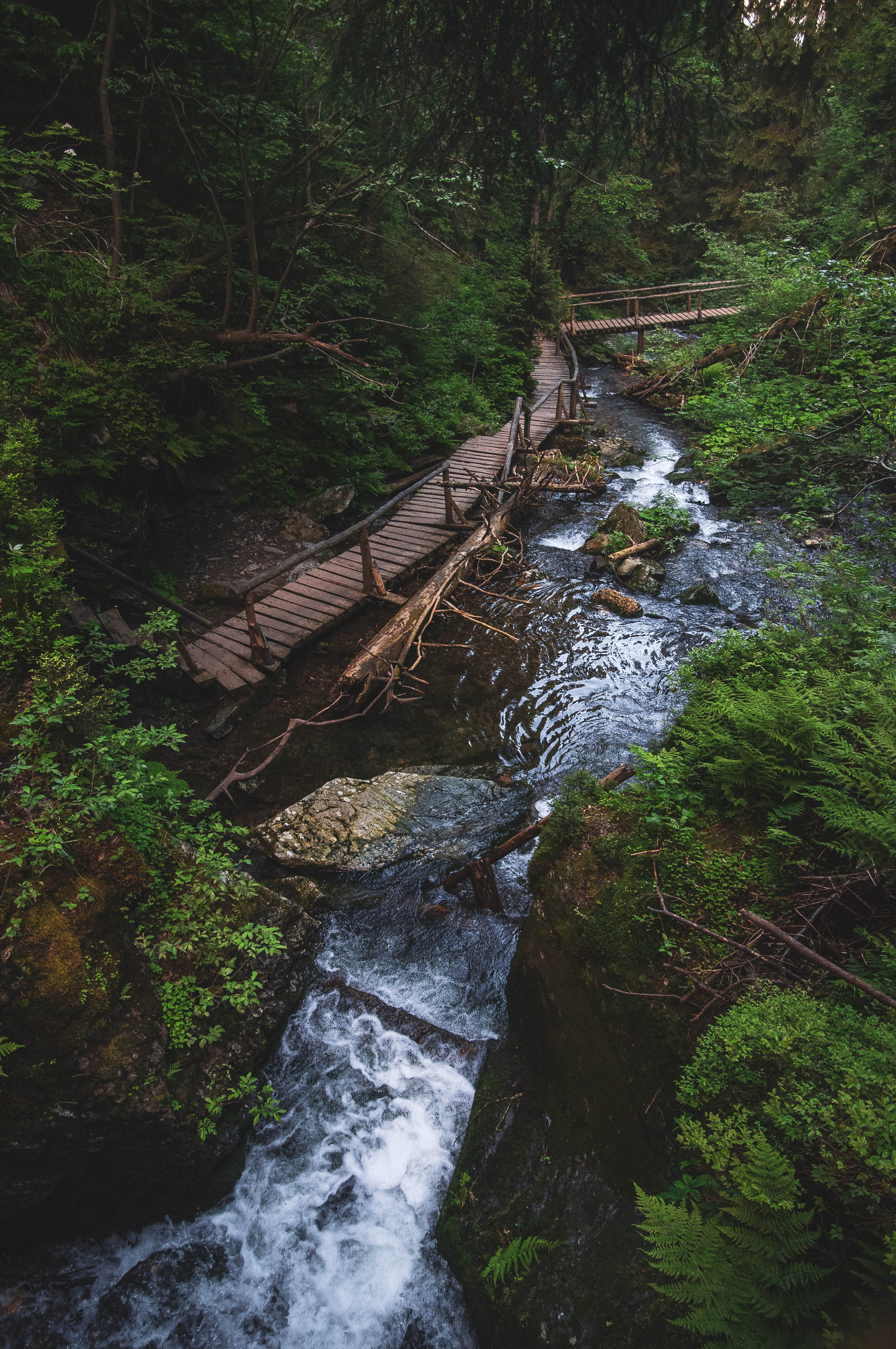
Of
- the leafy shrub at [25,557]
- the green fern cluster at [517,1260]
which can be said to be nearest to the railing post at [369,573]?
the leafy shrub at [25,557]

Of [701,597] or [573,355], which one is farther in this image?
[573,355]

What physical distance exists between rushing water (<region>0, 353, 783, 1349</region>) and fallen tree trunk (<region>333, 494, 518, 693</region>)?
641 mm

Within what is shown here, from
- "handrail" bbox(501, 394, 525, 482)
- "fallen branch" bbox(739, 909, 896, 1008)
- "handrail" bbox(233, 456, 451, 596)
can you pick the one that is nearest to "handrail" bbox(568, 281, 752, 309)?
"handrail" bbox(501, 394, 525, 482)

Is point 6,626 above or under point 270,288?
under

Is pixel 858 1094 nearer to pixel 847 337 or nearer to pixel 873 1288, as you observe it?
pixel 873 1288

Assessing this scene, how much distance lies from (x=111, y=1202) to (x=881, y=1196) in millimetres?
3839

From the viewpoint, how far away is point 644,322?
2005 cm

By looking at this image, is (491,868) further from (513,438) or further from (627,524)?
(513,438)

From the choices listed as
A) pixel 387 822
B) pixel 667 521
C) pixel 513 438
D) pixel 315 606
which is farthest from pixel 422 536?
pixel 387 822

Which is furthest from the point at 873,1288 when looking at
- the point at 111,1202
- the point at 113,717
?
the point at 113,717

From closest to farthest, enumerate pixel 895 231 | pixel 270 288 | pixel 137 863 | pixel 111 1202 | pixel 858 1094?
pixel 858 1094 < pixel 111 1202 < pixel 137 863 < pixel 895 231 < pixel 270 288

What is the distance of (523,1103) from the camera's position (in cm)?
337

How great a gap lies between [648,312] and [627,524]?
1782 cm

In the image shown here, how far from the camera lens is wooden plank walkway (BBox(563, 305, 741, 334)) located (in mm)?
19844
